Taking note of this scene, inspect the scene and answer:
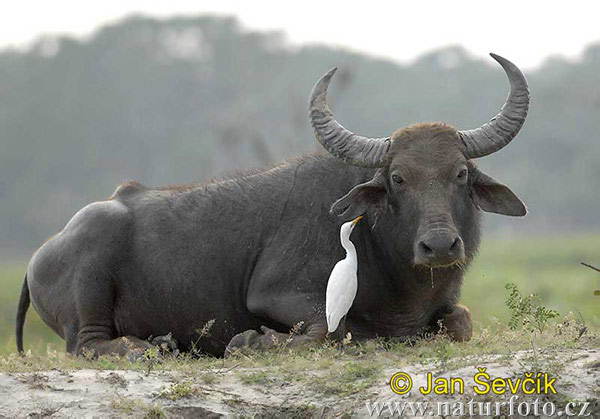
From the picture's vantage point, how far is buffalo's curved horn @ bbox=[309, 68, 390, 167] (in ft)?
27.3

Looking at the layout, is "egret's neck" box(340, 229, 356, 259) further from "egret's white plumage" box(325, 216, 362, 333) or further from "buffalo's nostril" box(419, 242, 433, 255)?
"buffalo's nostril" box(419, 242, 433, 255)

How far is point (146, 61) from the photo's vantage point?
216 feet

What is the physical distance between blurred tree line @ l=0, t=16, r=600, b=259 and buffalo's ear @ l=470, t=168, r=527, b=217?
42516mm

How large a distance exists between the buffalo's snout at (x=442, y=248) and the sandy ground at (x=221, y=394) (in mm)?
854

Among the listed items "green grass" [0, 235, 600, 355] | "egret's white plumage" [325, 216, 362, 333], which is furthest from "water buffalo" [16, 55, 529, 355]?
"green grass" [0, 235, 600, 355]

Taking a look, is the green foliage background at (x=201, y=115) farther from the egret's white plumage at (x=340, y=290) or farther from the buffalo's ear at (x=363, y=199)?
the egret's white plumage at (x=340, y=290)

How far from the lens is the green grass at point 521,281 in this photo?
20047 millimetres

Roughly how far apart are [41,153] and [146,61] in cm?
924

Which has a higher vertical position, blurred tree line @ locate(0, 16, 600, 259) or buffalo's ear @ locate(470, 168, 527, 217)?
blurred tree line @ locate(0, 16, 600, 259)

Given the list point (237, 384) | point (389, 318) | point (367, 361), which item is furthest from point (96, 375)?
point (389, 318)

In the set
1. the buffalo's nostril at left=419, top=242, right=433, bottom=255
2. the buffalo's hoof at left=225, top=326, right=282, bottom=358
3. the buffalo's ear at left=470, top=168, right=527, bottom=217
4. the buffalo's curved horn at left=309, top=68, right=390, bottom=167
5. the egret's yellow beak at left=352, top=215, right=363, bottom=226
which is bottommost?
the buffalo's hoof at left=225, top=326, right=282, bottom=358

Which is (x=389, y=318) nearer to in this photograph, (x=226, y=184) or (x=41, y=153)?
(x=226, y=184)

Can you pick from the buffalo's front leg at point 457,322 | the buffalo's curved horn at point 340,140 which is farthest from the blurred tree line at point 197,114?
the buffalo's front leg at point 457,322

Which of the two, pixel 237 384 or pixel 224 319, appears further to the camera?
pixel 224 319
